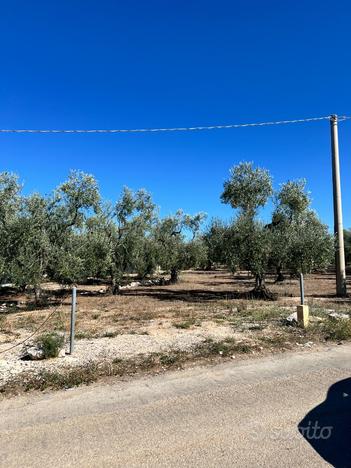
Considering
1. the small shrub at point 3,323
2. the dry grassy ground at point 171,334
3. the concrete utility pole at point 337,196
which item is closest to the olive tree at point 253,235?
the concrete utility pole at point 337,196

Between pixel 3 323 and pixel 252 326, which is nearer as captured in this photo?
pixel 252 326

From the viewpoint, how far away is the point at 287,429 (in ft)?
14.7

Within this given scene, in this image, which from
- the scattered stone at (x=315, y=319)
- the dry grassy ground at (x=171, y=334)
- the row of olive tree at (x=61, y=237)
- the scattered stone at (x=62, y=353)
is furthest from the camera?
the row of olive tree at (x=61, y=237)

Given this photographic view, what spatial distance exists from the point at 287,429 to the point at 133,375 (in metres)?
3.14

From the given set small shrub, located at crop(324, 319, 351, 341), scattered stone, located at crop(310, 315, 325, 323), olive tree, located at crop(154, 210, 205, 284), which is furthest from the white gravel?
olive tree, located at crop(154, 210, 205, 284)

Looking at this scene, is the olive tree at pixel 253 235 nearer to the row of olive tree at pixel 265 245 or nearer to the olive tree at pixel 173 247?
the row of olive tree at pixel 265 245

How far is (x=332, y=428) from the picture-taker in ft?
14.8

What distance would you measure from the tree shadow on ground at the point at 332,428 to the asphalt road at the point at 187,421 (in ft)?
0.04

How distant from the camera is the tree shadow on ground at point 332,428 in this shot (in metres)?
3.88

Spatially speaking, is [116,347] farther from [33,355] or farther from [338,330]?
[338,330]

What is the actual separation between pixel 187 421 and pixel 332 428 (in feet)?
5.68

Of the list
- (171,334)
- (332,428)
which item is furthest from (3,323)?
(332,428)

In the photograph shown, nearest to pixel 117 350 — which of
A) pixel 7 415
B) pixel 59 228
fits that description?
pixel 7 415

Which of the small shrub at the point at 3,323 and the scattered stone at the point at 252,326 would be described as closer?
the scattered stone at the point at 252,326
